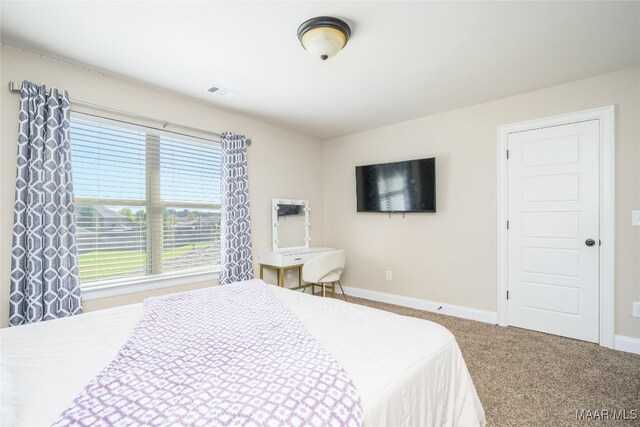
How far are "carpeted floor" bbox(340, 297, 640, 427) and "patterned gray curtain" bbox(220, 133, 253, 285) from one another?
2.39 meters

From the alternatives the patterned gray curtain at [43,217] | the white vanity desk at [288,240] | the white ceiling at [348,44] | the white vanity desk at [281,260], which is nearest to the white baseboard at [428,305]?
the white vanity desk at [288,240]

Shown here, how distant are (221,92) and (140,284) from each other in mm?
1972

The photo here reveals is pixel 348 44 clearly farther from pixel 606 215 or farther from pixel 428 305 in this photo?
pixel 428 305

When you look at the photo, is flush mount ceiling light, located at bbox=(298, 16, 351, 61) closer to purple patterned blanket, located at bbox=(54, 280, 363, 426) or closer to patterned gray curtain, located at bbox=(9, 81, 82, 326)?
purple patterned blanket, located at bbox=(54, 280, 363, 426)

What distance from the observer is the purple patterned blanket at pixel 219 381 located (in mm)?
833

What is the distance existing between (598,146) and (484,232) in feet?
4.01

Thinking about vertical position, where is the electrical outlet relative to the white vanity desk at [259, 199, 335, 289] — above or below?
below

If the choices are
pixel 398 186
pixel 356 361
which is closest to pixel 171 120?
pixel 398 186

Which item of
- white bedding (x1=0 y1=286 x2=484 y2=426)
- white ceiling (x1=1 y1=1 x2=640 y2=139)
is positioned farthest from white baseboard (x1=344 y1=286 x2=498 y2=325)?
white ceiling (x1=1 y1=1 x2=640 y2=139)

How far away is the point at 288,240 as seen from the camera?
4.20 m

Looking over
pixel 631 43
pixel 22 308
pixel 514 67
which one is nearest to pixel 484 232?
pixel 514 67

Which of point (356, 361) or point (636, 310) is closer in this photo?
point (356, 361)

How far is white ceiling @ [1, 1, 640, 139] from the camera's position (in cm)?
182

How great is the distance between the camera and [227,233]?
3.41 m
